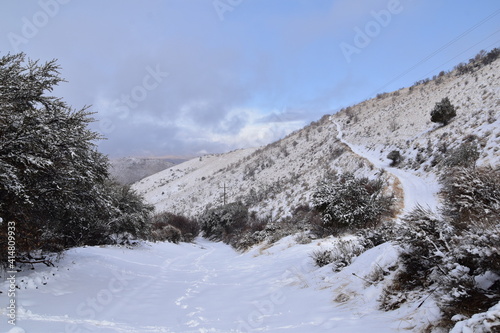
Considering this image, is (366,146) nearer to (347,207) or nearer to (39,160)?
(347,207)

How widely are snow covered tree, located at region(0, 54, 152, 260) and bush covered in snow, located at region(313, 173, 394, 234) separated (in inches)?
358

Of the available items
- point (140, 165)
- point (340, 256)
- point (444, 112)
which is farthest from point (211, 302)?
point (140, 165)

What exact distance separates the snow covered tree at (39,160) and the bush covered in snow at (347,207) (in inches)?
358

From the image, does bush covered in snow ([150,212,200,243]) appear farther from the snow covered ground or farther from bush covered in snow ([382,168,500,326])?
bush covered in snow ([382,168,500,326])

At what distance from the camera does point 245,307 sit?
5.86 meters

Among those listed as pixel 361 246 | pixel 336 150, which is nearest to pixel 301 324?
pixel 361 246

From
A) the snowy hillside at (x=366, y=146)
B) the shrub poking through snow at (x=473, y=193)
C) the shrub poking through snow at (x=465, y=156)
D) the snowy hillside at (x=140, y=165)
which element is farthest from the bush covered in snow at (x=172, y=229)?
the snowy hillside at (x=140, y=165)

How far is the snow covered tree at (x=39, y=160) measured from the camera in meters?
6.05

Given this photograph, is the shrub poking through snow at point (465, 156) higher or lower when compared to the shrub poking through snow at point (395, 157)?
lower

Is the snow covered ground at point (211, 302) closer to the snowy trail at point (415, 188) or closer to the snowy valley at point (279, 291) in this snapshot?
the snowy valley at point (279, 291)

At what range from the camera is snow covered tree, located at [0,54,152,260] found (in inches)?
238

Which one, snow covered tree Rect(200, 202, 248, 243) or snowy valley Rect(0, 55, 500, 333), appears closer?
snowy valley Rect(0, 55, 500, 333)

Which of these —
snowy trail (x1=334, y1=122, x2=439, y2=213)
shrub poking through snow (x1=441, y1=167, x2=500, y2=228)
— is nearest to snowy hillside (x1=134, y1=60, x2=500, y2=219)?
snowy trail (x1=334, y1=122, x2=439, y2=213)

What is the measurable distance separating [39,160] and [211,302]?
15.8 feet
